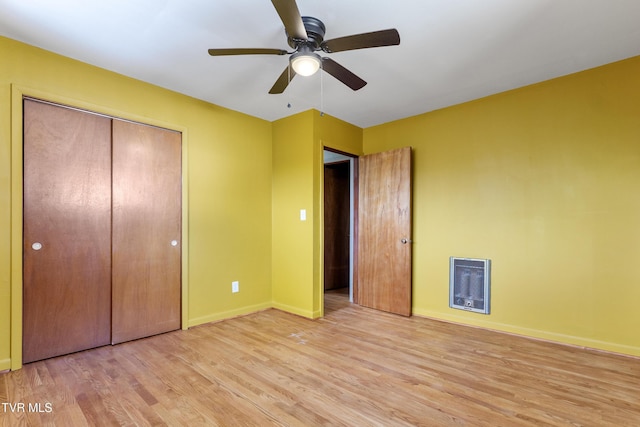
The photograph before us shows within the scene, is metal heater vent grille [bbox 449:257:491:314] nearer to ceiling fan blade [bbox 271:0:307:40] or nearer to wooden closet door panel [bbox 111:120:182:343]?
ceiling fan blade [bbox 271:0:307:40]

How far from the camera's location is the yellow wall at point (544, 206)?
249cm

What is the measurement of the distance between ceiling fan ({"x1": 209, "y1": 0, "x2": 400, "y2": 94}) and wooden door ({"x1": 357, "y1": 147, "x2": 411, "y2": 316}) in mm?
1660

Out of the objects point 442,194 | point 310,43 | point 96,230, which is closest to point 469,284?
point 442,194

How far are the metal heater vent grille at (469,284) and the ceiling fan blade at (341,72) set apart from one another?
218cm

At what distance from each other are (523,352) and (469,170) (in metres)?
1.75

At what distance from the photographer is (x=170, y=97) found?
3012mm

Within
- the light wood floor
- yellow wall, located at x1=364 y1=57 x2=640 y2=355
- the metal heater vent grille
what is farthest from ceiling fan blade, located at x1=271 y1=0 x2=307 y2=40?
the metal heater vent grille

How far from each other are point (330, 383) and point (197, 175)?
233 cm

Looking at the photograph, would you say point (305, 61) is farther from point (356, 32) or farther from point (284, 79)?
point (356, 32)

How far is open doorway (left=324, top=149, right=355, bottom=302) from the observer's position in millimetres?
5066

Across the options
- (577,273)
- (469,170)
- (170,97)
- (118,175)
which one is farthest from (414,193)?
(118,175)

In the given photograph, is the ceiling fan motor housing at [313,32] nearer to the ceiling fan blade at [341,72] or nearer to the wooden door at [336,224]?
the ceiling fan blade at [341,72]

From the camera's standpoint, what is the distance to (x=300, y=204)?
11.8ft

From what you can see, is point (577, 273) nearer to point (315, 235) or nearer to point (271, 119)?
point (315, 235)
